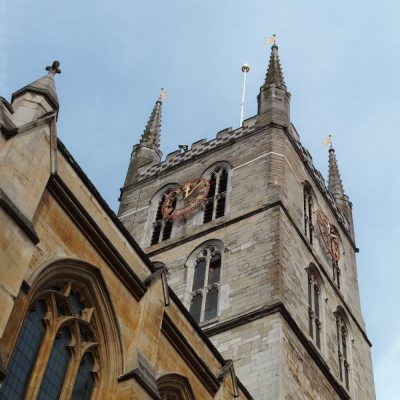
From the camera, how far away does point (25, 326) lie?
43.9ft

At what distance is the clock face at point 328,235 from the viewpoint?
109ft

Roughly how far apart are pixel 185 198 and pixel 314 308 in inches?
295

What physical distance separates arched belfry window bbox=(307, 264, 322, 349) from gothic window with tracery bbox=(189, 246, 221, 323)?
313cm

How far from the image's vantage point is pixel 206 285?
28.4 m

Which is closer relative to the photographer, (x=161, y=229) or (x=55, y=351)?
(x=55, y=351)

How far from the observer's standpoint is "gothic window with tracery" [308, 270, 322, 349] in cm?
2766

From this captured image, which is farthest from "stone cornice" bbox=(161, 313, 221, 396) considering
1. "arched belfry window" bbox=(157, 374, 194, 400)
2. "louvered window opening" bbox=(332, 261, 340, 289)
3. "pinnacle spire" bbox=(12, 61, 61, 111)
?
"louvered window opening" bbox=(332, 261, 340, 289)

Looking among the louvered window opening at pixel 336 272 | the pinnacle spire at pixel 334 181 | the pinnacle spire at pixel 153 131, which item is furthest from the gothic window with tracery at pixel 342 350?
the pinnacle spire at pixel 153 131

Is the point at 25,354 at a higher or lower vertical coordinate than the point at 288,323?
lower

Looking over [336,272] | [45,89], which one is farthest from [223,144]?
[45,89]

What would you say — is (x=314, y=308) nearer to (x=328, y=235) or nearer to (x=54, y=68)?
(x=328, y=235)

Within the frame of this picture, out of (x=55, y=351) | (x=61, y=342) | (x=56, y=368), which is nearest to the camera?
(x=56, y=368)

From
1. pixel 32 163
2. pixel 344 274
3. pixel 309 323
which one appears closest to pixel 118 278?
pixel 32 163

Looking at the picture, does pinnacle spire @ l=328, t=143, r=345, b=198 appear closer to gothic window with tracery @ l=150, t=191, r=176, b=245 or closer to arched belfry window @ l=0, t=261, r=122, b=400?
gothic window with tracery @ l=150, t=191, r=176, b=245
